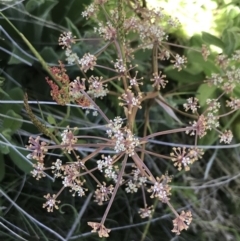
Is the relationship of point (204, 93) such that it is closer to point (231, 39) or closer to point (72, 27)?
point (231, 39)

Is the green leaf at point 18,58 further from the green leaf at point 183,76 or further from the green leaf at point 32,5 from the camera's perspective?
the green leaf at point 183,76

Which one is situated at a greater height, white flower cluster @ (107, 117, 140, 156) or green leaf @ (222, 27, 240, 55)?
green leaf @ (222, 27, 240, 55)

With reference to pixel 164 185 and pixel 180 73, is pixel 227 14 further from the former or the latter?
pixel 164 185

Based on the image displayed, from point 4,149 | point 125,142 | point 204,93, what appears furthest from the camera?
point 204,93

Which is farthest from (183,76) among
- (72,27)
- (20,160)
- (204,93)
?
(20,160)

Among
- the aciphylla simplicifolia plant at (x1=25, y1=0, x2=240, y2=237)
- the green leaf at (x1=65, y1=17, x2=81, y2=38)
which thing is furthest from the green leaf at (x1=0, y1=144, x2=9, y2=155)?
the green leaf at (x1=65, y1=17, x2=81, y2=38)

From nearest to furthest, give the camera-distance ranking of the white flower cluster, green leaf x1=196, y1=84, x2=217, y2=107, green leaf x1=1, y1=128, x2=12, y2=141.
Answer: the white flower cluster → green leaf x1=1, y1=128, x2=12, y2=141 → green leaf x1=196, y1=84, x2=217, y2=107

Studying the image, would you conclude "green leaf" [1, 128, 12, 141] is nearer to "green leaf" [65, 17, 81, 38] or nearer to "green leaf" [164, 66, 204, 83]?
"green leaf" [65, 17, 81, 38]

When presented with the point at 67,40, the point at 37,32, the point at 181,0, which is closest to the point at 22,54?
the point at 37,32

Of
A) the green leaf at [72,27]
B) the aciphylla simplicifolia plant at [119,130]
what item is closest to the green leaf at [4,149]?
the aciphylla simplicifolia plant at [119,130]
